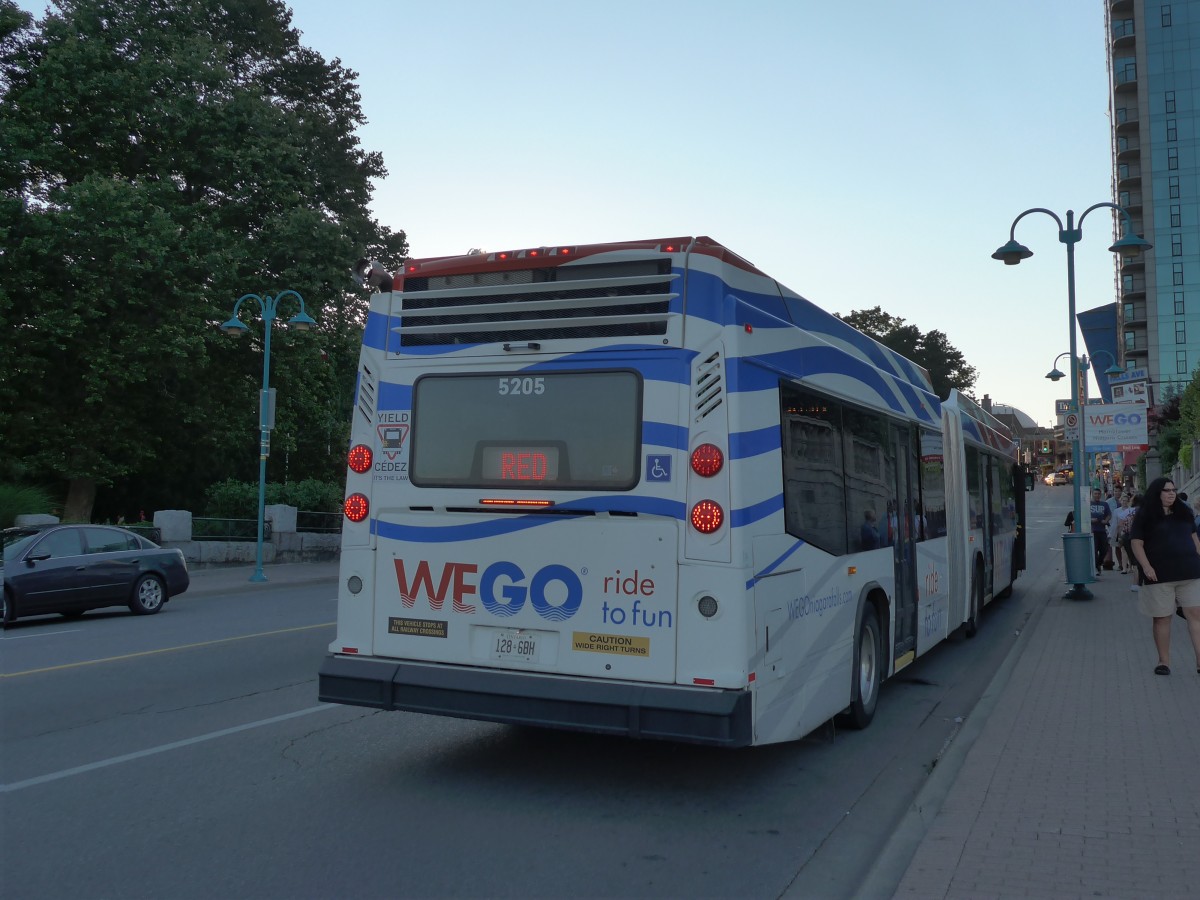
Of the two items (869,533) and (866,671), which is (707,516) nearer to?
(869,533)

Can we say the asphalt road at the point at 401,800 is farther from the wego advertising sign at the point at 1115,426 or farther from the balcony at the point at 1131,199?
the balcony at the point at 1131,199

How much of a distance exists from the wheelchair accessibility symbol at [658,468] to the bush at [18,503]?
70.8 ft

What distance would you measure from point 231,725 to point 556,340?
4.06 meters

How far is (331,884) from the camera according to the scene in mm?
4914

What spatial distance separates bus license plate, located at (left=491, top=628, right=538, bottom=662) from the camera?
641cm

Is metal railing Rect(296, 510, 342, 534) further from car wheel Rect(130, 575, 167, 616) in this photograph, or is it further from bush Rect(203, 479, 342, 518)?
car wheel Rect(130, 575, 167, 616)

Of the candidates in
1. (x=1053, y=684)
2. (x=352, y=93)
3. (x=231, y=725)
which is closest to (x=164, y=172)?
(x=352, y=93)

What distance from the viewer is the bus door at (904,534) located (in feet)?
30.8

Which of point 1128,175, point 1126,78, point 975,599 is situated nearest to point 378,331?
point 975,599

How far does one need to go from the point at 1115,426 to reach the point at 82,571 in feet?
59.4

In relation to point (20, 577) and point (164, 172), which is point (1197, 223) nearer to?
point (164, 172)

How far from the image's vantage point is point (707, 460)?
6117 mm

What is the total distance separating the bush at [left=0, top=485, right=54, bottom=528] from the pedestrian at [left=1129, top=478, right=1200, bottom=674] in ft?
72.6

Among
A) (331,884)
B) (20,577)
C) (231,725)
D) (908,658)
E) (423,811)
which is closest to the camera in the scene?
(331,884)
